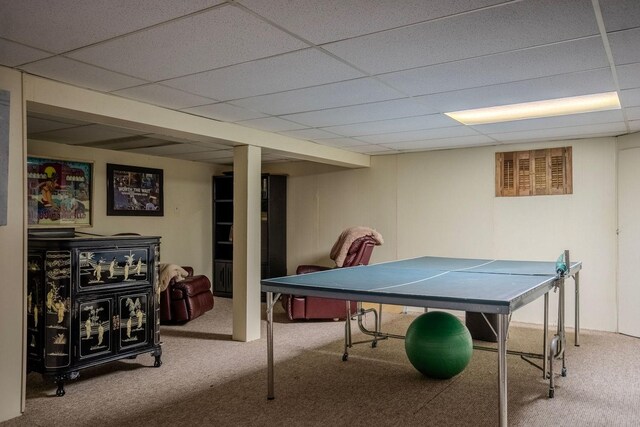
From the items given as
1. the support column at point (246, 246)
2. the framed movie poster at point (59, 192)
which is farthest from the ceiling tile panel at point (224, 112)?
the framed movie poster at point (59, 192)

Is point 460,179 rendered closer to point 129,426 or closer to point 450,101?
point 450,101

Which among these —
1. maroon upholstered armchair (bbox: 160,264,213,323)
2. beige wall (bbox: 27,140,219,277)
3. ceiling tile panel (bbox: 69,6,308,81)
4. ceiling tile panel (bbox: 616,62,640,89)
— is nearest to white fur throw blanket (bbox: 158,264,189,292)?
maroon upholstered armchair (bbox: 160,264,213,323)

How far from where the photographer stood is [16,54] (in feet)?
9.65

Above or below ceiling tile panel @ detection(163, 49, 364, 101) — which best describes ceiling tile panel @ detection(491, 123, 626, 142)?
below

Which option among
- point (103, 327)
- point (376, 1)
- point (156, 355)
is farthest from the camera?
point (156, 355)

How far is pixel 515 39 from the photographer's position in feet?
8.76

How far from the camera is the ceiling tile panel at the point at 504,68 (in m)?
2.86

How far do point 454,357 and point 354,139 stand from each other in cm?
302

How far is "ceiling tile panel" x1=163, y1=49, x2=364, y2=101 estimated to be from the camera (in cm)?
305

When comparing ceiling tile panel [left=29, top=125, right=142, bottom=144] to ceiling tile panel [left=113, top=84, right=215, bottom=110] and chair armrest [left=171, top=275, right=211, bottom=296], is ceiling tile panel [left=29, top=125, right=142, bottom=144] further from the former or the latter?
chair armrest [left=171, top=275, right=211, bottom=296]

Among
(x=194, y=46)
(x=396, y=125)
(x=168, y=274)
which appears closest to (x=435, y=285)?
(x=194, y=46)

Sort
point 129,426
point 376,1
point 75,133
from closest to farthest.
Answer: point 376,1, point 129,426, point 75,133

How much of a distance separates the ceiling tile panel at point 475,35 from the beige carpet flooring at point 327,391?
87.0 inches

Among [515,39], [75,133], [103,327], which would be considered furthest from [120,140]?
[515,39]
